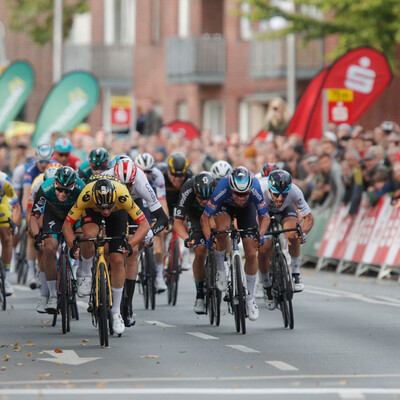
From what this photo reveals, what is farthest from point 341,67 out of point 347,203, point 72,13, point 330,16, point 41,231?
point 72,13

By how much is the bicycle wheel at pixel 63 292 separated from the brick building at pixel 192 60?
23103mm

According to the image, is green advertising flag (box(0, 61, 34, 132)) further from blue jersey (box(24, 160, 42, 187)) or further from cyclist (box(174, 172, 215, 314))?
cyclist (box(174, 172, 215, 314))

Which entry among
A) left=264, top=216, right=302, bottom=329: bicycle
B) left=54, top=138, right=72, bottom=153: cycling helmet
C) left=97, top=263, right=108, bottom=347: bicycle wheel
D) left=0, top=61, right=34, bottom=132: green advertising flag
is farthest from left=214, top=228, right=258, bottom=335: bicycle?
left=0, top=61, right=34, bottom=132: green advertising flag

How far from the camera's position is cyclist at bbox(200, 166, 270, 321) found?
1457 centimetres

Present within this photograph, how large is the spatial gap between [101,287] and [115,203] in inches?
33.3

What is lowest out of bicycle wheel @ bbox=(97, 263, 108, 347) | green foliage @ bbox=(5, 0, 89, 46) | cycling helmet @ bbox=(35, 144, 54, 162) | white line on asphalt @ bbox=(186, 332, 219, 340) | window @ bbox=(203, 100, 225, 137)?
white line on asphalt @ bbox=(186, 332, 219, 340)

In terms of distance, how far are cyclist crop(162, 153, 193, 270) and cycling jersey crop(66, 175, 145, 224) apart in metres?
3.74

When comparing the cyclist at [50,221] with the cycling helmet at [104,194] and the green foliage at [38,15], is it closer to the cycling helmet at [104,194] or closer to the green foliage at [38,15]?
the cycling helmet at [104,194]

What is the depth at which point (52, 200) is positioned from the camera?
15203mm

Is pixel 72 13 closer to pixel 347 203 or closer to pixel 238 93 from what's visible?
pixel 238 93

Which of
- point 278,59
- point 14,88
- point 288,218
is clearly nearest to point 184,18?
point 278,59

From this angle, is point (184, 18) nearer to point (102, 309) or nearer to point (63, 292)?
point (63, 292)

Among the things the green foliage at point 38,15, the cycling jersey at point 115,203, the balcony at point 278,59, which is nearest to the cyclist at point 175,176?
the cycling jersey at point 115,203

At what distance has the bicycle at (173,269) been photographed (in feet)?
59.0
